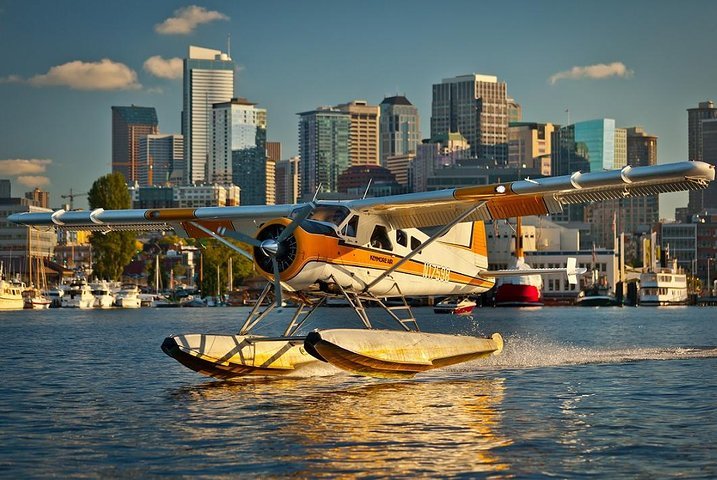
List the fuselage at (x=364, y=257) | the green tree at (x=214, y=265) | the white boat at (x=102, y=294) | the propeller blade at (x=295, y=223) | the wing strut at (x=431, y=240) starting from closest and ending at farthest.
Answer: the propeller blade at (x=295, y=223)
the fuselage at (x=364, y=257)
the wing strut at (x=431, y=240)
the white boat at (x=102, y=294)
the green tree at (x=214, y=265)

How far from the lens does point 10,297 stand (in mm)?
101875

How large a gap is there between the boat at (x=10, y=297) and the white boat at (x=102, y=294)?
6363 millimetres

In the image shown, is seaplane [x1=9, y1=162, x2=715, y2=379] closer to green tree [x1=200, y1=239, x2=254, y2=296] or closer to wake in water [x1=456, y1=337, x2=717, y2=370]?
wake in water [x1=456, y1=337, x2=717, y2=370]

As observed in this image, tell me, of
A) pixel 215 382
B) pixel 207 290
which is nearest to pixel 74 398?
pixel 215 382

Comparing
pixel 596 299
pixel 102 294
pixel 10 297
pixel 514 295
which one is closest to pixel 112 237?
pixel 102 294

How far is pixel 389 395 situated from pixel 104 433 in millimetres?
5872

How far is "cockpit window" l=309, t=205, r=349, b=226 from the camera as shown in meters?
21.3

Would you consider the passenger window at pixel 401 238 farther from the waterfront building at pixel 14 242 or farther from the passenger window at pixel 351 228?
the waterfront building at pixel 14 242

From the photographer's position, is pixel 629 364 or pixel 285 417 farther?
pixel 629 364

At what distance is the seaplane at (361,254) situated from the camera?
66.0 ft

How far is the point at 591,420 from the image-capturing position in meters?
17.5

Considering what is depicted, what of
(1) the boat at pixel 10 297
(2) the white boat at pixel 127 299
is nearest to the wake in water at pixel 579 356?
(1) the boat at pixel 10 297

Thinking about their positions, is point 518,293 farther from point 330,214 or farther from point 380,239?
point 330,214

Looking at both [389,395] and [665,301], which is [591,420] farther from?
[665,301]
